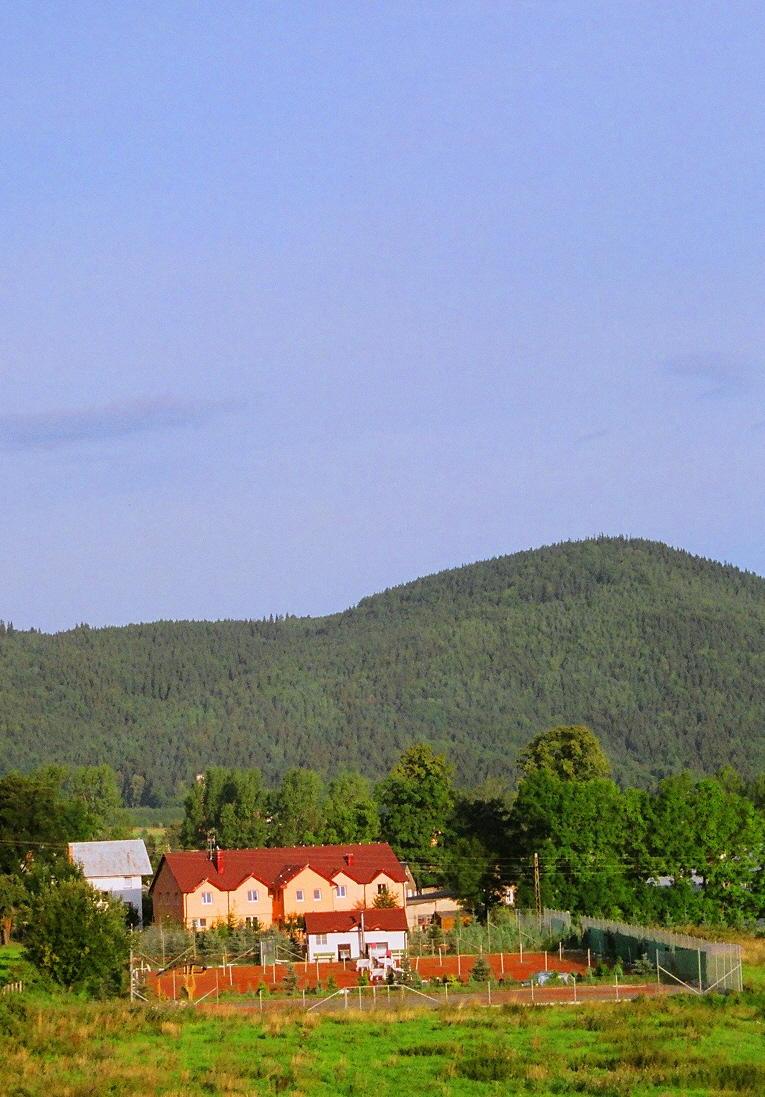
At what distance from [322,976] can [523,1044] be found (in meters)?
22.3

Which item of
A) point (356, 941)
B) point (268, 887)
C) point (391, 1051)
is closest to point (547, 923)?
point (356, 941)

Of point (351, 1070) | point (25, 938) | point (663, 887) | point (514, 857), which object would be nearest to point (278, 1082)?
point (351, 1070)

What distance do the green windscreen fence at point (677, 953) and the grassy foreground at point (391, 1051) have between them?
2.25m

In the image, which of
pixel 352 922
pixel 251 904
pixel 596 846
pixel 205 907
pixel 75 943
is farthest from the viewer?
pixel 251 904

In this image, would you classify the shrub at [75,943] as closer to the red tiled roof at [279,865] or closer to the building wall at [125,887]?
the red tiled roof at [279,865]

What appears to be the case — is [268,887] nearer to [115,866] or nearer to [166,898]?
[166,898]

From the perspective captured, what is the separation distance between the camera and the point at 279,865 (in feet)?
265

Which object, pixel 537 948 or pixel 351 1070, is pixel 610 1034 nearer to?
pixel 351 1070

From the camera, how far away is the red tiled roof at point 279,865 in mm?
78188

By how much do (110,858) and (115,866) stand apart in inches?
29.3

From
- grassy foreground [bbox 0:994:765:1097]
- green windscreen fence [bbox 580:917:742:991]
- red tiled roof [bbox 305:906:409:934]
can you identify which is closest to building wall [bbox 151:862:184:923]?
red tiled roof [bbox 305:906:409:934]

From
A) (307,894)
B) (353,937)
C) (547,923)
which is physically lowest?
(353,937)

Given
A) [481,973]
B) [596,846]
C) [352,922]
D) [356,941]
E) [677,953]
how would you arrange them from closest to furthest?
[677,953] < [481,973] < [356,941] < [352,922] < [596,846]

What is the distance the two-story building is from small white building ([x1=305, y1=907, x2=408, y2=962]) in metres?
9.05
